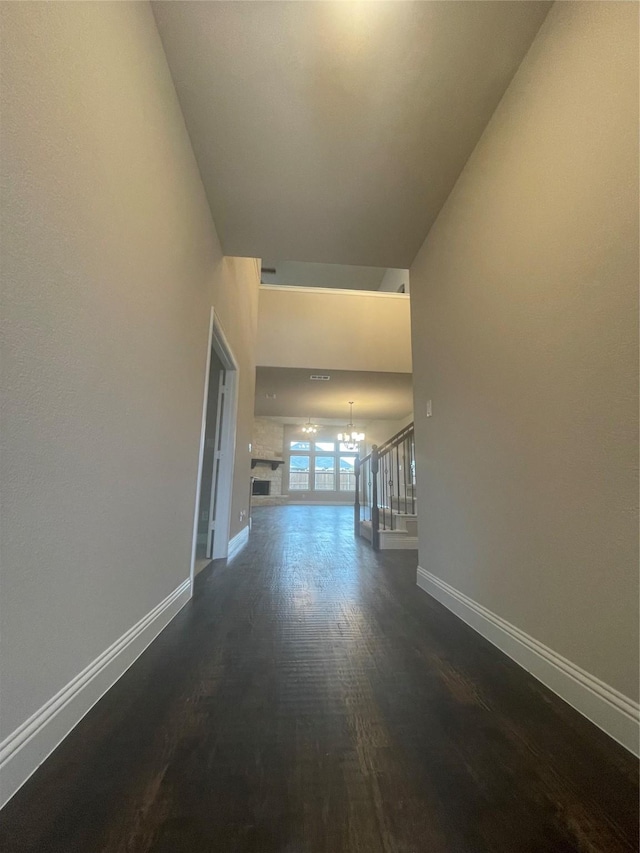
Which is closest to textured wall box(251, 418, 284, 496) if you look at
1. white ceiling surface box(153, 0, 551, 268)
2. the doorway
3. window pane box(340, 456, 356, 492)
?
window pane box(340, 456, 356, 492)

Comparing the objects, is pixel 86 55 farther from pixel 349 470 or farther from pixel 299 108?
pixel 349 470

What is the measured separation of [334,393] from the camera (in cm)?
677

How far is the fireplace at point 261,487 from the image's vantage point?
11.4m

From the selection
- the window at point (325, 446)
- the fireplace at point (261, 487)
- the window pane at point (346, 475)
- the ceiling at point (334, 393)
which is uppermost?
the ceiling at point (334, 393)

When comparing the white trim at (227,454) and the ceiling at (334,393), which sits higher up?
the ceiling at (334,393)

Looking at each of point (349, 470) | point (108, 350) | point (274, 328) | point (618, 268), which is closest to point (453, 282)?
point (618, 268)

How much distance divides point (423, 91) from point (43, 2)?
146cm

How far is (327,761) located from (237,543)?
2879 millimetres

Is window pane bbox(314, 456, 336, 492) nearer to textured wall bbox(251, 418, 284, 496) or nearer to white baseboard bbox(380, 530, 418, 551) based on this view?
textured wall bbox(251, 418, 284, 496)

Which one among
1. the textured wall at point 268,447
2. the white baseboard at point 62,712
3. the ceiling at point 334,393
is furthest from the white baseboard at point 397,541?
the textured wall at point 268,447

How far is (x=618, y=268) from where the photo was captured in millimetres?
976

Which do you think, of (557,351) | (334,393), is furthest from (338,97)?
(334,393)

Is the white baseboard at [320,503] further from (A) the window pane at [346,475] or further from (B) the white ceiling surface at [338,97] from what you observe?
(B) the white ceiling surface at [338,97]

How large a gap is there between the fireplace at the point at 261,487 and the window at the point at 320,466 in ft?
3.05
